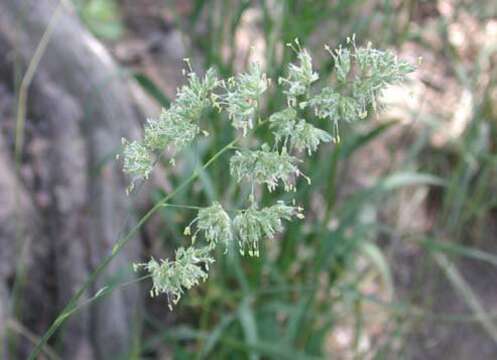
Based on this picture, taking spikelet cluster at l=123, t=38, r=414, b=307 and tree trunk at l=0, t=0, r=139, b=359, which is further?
tree trunk at l=0, t=0, r=139, b=359

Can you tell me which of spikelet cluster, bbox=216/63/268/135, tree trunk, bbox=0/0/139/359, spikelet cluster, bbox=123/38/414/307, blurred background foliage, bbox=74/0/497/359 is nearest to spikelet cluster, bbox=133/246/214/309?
spikelet cluster, bbox=123/38/414/307

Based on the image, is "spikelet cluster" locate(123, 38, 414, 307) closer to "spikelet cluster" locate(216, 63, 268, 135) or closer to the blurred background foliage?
"spikelet cluster" locate(216, 63, 268, 135)

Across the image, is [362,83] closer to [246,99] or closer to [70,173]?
[246,99]

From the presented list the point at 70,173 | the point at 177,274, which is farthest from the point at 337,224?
the point at 177,274

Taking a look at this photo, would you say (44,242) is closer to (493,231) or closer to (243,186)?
(243,186)

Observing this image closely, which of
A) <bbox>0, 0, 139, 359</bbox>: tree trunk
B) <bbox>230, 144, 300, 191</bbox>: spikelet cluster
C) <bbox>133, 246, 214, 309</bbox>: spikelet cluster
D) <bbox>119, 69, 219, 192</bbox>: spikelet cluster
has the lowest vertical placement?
<bbox>133, 246, 214, 309</bbox>: spikelet cluster

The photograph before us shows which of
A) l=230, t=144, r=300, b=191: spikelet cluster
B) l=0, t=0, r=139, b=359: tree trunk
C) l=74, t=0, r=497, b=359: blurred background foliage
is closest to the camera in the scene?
l=230, t=144, r=300, b=191: spikelet cluster

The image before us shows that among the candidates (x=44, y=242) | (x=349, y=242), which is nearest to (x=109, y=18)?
(x=44, y=242)

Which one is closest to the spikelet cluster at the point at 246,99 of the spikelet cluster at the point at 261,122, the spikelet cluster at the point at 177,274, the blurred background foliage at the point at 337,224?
the spikelet cluster at the point at 261,122
